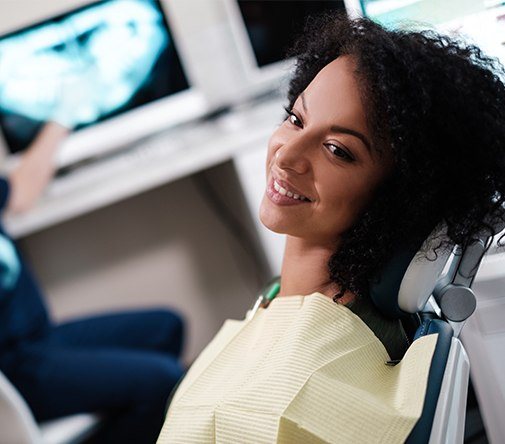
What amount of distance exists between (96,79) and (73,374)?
1.04m

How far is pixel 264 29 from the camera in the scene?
2352 mm

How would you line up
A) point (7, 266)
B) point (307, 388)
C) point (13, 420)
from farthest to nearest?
→ point (7, 266), point (13, 420), point (307, 388)

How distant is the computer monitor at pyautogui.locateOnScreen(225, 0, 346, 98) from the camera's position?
→ 2.29m

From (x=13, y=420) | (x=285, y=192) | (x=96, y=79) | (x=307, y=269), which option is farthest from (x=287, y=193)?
(x=96, y=79)

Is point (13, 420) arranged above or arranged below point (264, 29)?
below

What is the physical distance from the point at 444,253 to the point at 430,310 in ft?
0.28

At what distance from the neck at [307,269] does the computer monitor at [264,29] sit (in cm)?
140

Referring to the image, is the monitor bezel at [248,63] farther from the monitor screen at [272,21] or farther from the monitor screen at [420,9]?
the monitor screen at [420,9]

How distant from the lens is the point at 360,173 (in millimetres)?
862

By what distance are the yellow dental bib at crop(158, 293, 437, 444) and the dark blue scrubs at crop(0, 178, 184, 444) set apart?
75 cm

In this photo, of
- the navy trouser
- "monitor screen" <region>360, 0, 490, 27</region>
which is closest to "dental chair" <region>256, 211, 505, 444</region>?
"monitor screen" <region>360, 0, 490, 27</region>

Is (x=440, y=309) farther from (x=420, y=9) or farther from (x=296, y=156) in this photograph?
(x=420, y=9)

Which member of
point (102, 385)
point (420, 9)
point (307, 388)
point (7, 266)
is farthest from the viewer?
point (7, 266)

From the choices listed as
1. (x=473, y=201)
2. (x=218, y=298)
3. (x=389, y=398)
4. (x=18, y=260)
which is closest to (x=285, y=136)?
(x=473, y=201)
